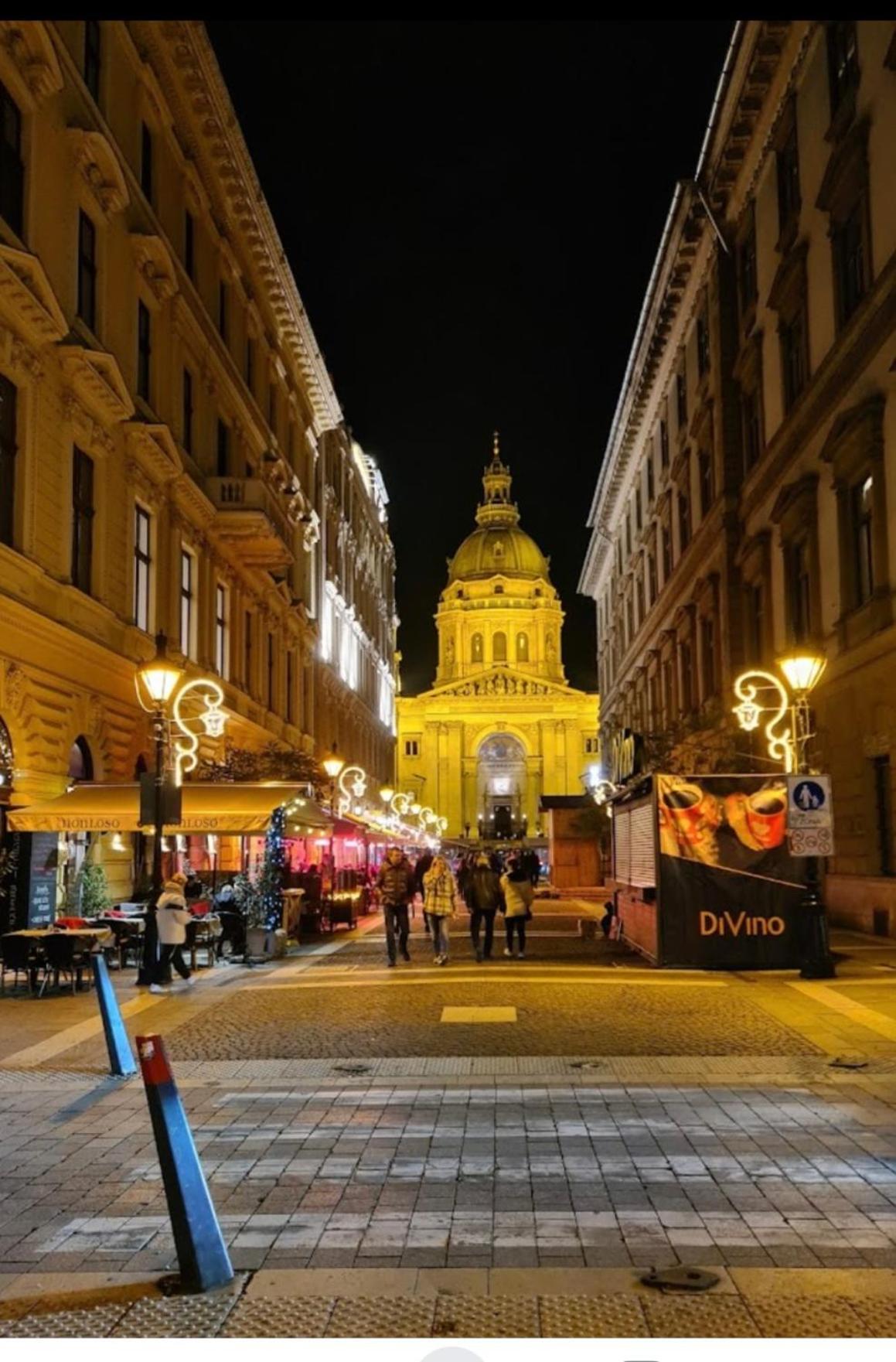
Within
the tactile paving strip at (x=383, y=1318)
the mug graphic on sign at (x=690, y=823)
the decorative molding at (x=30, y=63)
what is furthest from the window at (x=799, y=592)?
the tactile paving strip at (x=383, y=1318)

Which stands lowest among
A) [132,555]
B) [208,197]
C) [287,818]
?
[287,818]

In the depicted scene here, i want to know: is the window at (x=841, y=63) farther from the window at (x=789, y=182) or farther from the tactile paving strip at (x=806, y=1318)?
the tactile paving strip at (x=806, y=1318)

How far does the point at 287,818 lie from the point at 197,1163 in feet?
51.1

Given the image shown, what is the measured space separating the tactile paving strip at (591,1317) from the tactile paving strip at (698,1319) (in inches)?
2.3

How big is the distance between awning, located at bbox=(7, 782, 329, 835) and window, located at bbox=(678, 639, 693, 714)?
22.8 metres

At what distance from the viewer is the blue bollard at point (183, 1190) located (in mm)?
5359

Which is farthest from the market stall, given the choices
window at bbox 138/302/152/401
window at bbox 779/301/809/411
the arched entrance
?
the arched entrance

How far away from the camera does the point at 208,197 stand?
3288 cm

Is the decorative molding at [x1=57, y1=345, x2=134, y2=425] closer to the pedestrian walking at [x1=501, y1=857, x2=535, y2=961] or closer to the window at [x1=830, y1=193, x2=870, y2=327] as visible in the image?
the pedestrian walking at [x1=501, y1=857, x2=535, y2=961]

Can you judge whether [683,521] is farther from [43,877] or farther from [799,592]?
[43,877]

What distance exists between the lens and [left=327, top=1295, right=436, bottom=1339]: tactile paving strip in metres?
4.81
